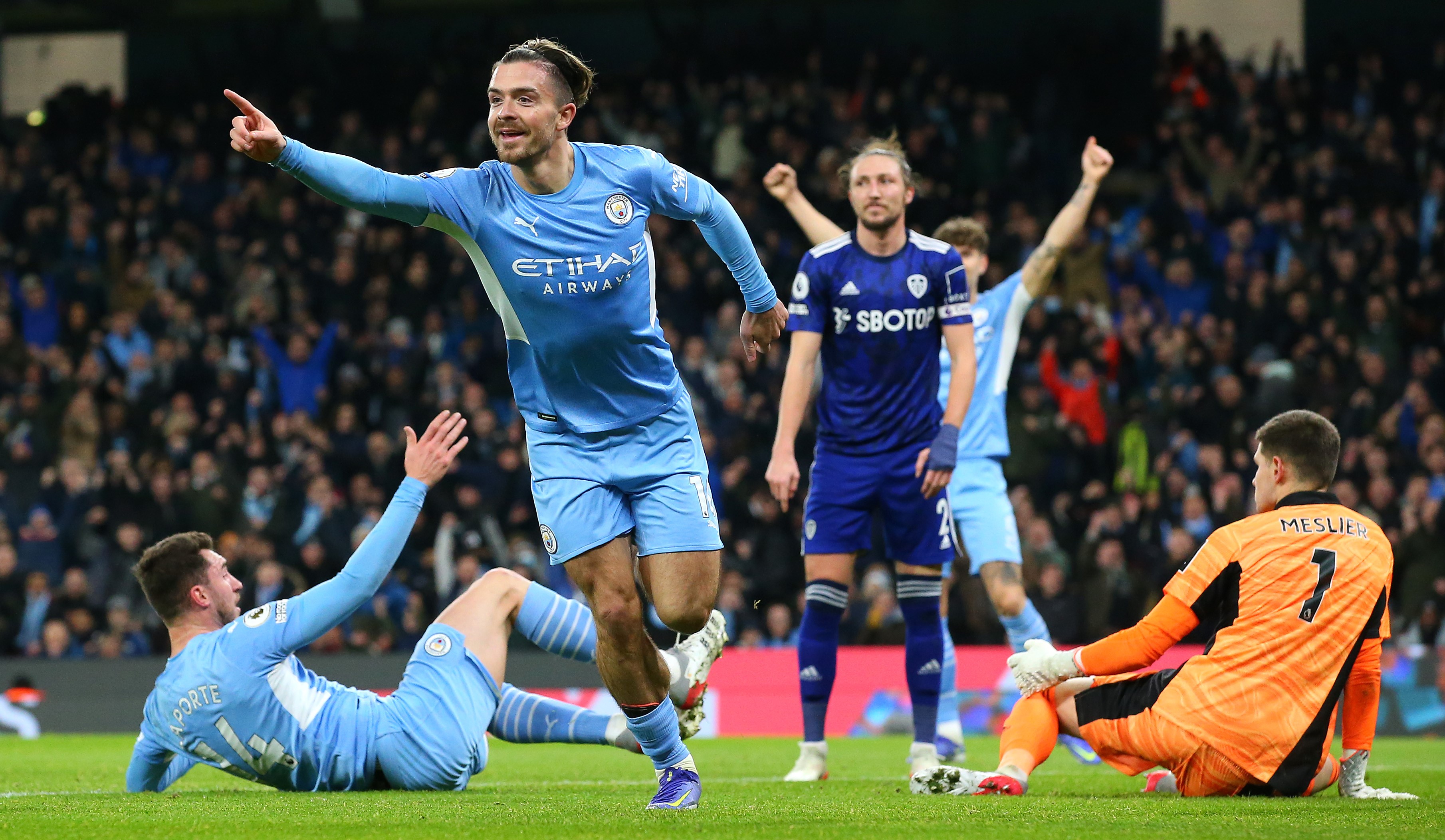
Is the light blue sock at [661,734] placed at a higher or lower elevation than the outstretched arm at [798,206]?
lower

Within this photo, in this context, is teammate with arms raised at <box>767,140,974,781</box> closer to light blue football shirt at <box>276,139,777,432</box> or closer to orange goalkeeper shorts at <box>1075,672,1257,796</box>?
orange goalkeeper shorts at <box>1075,672,1257,796</box>

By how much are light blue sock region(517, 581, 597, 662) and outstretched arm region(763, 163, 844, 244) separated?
2.46 m

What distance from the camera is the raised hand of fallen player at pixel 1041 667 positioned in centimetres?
540

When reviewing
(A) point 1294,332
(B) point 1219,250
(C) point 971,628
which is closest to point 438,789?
(C) point 971,628

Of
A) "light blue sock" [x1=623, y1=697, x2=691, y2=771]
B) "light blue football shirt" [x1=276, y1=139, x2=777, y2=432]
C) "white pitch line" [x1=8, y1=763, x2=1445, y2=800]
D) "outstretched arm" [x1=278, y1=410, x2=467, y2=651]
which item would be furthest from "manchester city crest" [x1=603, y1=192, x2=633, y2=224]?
"white pitch line" [x1=8, y1=763, x2=1445, y2=800]

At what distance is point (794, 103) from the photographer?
1814 centimetres

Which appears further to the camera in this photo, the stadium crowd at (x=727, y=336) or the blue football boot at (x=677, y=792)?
the stadium crowd at (x=727, y=336)

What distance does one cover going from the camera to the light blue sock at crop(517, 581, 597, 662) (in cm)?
642

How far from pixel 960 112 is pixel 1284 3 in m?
4.41

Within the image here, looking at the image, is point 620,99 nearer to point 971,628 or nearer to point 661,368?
point 971,628

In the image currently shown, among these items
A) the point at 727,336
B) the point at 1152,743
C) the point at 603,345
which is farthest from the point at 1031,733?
the point at 727,336

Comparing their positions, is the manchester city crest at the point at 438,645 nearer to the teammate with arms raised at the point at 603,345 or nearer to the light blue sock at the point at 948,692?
the teammate with arms raised at the point at 603,345

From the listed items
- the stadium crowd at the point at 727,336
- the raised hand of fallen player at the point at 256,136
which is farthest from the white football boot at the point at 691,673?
the stadium crowd at the point at 727,336

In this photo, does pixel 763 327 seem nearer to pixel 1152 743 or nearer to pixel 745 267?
pixel 745 267
